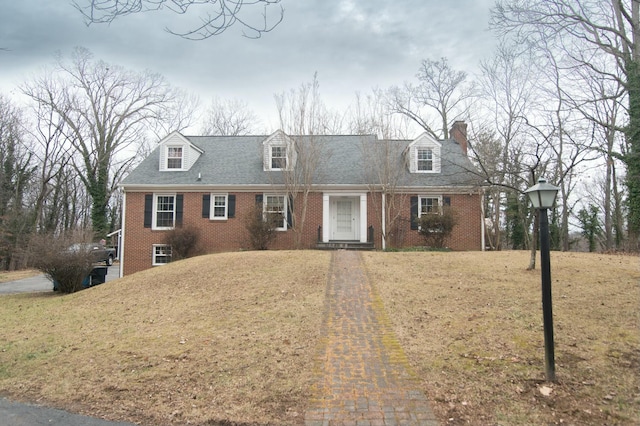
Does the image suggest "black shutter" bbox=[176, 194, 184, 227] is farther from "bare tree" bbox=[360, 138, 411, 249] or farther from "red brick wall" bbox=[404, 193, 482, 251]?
"red brick wall" bbox=[404, 193, 482, 251]

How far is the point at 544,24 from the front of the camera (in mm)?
11000

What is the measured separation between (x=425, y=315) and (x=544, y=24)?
910 cm

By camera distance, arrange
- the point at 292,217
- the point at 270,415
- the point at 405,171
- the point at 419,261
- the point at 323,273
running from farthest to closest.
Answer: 1. the point at 405,171
2. the point at 292,217
3. the point at 419,261
4. the point at 323,273
5. the point at 270,415

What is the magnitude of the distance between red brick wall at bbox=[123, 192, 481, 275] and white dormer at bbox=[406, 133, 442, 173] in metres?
1.69


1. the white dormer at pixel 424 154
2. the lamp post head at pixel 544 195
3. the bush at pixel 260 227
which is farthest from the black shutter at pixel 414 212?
the lamp post head at pixel 544 195

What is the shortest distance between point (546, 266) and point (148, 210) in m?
16.8

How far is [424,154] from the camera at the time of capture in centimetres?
1852

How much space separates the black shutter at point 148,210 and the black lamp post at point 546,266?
53.9ft

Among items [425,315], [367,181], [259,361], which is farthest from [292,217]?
[259,361]

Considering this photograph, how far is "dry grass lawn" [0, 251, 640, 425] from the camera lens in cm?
434

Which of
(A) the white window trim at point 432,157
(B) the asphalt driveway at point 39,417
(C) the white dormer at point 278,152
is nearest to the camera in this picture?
(B) the asphalt driveway at point 39,417

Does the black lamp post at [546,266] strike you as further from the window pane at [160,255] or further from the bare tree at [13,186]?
the bare tree at [13,186]

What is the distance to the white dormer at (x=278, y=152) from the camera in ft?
53.6

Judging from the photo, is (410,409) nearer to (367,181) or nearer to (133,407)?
(133,407)
